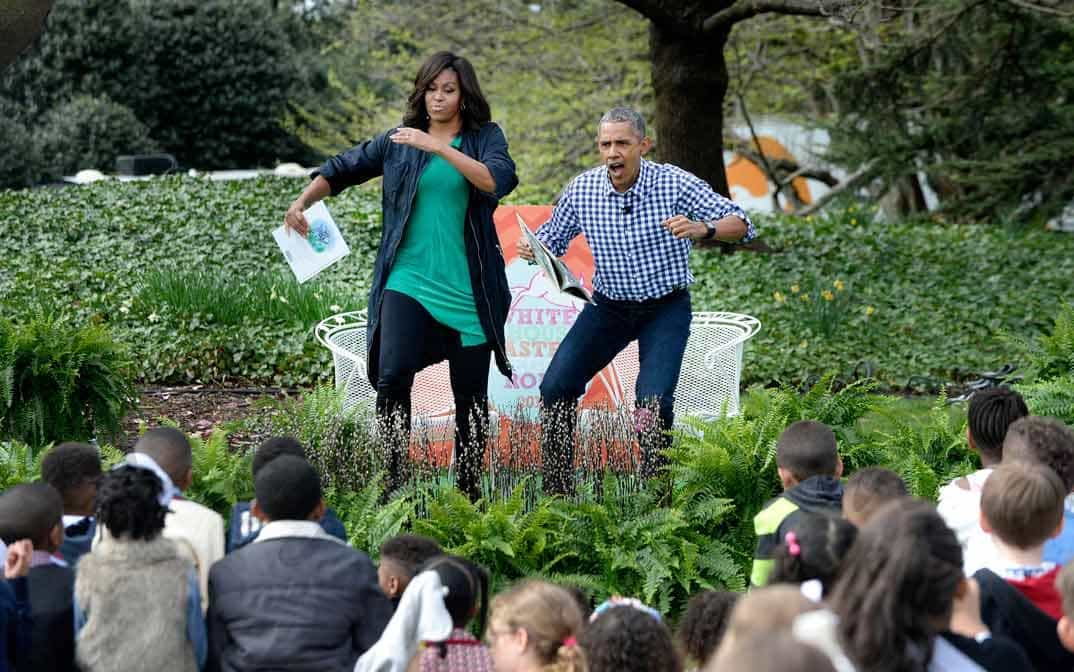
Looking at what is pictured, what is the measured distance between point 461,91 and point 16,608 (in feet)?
9.80

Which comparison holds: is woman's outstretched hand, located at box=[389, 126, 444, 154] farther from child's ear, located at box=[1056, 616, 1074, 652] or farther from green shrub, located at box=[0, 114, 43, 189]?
green shrub, located at box=[0, 114, 43, 189]

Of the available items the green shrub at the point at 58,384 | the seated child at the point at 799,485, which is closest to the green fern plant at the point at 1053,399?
the seated child at the point at 799,485

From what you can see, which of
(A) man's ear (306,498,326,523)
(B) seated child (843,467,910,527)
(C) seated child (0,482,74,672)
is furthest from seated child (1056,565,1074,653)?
(C) seated child (0,482,74,672)

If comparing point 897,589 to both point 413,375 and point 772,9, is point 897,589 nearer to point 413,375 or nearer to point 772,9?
point 413,375

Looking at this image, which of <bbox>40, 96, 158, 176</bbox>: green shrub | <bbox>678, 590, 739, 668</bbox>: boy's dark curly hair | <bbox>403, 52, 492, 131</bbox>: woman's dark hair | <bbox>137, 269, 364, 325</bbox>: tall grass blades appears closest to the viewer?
<bbox>678, 590, 739, 668</bbox>: boy's dark curly hair

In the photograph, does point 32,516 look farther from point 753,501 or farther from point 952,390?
point 952,390

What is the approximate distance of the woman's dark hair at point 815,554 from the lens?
3662mm

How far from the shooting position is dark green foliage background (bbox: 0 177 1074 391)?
401 inches

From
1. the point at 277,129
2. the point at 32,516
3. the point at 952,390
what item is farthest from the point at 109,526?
the point at 277,129

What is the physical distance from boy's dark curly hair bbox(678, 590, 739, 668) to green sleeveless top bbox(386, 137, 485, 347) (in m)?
2.49

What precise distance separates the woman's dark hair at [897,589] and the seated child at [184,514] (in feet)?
6.45

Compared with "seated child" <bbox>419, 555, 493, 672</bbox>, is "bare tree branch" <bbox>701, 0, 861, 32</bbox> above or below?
above

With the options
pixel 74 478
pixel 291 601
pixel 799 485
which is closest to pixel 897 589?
pixel 799 485

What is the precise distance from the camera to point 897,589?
3.13 metres
